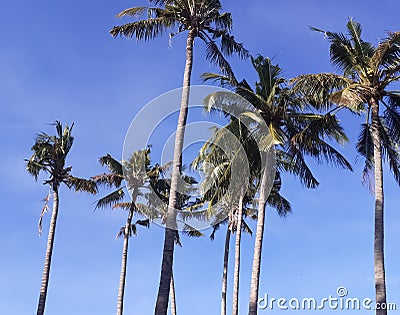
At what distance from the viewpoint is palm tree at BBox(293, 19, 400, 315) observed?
19.7 metres

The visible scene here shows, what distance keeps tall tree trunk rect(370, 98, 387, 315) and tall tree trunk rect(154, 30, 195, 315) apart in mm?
6157

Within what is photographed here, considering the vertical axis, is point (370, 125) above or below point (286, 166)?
below

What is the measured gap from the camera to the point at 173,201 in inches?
719

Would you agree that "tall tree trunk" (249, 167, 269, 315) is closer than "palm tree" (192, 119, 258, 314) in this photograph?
Yes

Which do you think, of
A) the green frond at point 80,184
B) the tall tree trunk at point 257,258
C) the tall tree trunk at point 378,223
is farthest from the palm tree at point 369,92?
the green frond at point 80,184

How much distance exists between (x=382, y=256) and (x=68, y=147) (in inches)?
690

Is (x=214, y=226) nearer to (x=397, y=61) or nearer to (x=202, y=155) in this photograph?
(x=202, y=155)

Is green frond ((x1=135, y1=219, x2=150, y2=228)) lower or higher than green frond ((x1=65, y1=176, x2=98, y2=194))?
higher

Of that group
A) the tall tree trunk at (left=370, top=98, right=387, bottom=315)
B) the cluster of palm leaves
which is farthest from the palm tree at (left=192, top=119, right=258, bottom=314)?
the tall tree trunk at (left=370, top=98, right=387, bottom=315)

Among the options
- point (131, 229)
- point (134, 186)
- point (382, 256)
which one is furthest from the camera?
point (131, 229)

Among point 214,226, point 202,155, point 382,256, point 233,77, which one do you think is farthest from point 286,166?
point 214,226

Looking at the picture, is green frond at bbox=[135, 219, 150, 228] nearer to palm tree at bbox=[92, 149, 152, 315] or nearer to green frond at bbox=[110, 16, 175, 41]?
palm tree at bbox=[92, 149, 152, 315]

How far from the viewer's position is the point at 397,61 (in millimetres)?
20062

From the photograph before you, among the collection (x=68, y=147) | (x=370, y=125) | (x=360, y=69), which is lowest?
(x=370, y=125)
